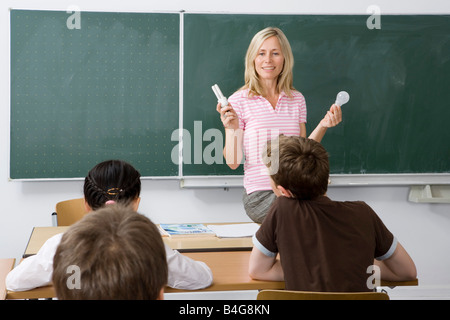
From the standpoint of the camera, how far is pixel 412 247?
409 centimetres

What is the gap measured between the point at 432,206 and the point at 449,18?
56.9 inches

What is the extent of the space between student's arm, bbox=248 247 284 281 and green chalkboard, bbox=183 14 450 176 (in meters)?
1.87

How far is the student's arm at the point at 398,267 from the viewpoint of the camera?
1837mm

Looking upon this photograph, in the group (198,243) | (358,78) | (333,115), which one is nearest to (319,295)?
(198,243)

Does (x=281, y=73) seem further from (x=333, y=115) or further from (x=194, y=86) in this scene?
(x=194, y=86)

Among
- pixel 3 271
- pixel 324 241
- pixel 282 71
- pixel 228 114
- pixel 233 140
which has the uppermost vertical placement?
pixel 282 71

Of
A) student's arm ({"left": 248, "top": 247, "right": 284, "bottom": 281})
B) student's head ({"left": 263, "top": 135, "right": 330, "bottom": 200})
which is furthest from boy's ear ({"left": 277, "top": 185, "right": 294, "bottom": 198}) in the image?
student's arm ({"left": 248, "top": 247, "right": 284, "bottom": 281})

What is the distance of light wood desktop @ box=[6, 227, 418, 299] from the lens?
1.72 m

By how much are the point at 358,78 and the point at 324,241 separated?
240 cm

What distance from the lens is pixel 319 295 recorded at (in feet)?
4.53

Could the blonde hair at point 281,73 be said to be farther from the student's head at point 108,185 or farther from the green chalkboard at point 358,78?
the student's head at point 108,185

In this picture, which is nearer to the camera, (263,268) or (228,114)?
(263,268)

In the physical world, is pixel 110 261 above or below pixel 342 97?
below
